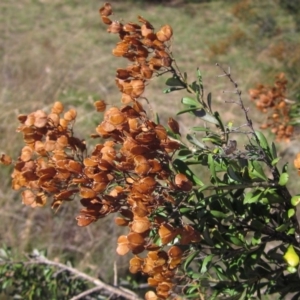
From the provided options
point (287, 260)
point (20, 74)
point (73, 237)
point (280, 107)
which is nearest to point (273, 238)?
point (287, 260)

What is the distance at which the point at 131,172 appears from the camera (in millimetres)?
664

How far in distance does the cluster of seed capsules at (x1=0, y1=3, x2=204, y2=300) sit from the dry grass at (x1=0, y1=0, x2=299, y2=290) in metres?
1.21

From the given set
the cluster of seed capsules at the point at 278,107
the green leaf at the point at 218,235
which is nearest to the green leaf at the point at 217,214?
the green leaf at the point at 218,235

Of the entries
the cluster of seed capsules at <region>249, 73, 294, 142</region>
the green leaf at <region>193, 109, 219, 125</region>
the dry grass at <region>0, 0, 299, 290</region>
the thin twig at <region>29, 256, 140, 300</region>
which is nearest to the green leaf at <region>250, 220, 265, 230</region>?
the green leaf at <region>193, 109, 219, 125</region>

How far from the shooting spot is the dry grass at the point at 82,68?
85.9 inches

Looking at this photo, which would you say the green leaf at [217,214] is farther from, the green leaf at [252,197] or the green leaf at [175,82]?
the green leaf at [175,82]

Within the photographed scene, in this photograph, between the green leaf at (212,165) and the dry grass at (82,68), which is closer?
the green leaf at (212,165)

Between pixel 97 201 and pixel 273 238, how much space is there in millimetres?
258

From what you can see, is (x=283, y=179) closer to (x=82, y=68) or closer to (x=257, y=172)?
(x=257, y=172)

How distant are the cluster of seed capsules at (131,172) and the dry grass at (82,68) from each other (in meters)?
1.21

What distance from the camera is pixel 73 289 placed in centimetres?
124

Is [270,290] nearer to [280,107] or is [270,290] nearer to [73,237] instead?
[280,107]

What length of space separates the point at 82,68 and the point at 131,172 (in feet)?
14.0

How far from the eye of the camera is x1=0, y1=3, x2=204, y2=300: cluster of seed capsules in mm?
615
